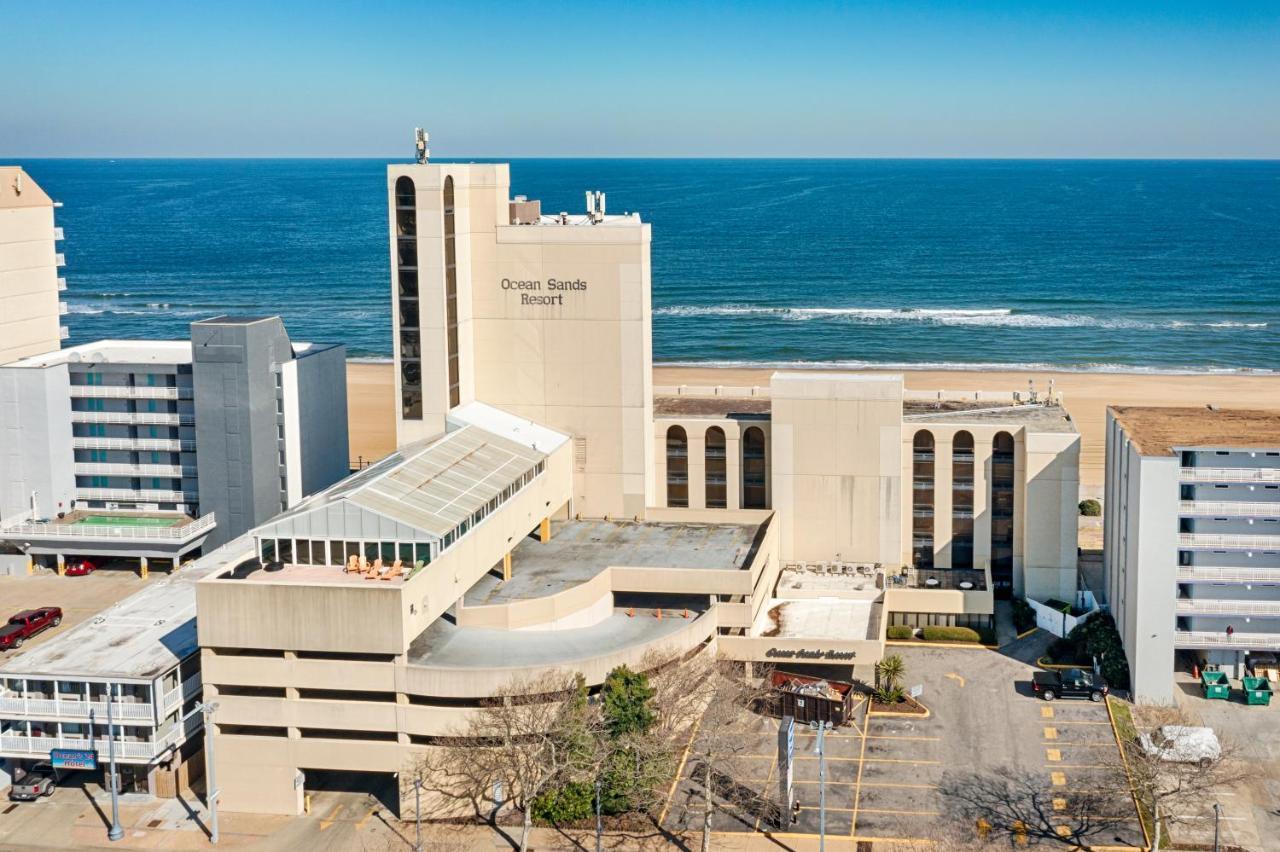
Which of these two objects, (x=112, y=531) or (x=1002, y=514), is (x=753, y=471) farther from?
(x=112, y=531)

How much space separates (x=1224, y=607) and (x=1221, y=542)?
9.19 feet

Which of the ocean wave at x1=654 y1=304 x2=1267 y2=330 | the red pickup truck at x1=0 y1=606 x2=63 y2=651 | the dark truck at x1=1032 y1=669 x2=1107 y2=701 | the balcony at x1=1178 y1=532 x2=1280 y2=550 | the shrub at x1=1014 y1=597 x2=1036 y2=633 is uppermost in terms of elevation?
the ocean wave at x1=654 y1=304 x2=1267 y2=330

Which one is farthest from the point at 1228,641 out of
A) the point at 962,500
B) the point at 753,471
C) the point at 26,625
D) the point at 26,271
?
the point at 26,271

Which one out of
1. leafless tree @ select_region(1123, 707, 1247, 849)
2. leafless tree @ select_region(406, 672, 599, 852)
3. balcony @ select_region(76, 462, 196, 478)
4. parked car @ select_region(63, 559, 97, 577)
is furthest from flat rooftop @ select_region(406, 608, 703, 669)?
parked car @ select_region(63, 559, 97, 577)

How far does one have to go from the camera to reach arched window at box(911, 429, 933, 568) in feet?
248

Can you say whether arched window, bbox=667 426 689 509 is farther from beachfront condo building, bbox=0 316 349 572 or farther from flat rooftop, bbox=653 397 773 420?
beachfront condo building, bbox=0 316 349 572

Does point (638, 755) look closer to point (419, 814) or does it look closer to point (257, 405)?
point (419, 814)

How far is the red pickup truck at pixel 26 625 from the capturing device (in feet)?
227

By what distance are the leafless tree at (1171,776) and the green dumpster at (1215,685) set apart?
24.9 feet

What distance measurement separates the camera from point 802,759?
2276 inches

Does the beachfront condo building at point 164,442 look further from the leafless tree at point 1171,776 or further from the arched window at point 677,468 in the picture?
the leafless tree at point 1171,776

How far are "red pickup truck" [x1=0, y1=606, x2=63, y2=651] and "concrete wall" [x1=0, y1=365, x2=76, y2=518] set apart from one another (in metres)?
10.9

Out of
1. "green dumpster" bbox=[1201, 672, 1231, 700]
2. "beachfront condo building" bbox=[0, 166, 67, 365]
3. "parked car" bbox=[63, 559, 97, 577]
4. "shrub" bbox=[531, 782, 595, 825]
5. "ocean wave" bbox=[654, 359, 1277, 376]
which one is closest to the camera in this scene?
"shrub" bbox=[531, 782, 595, 825]

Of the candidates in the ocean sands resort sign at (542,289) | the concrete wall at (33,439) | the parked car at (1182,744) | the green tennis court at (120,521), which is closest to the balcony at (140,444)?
the concrete wall at (33,439)
